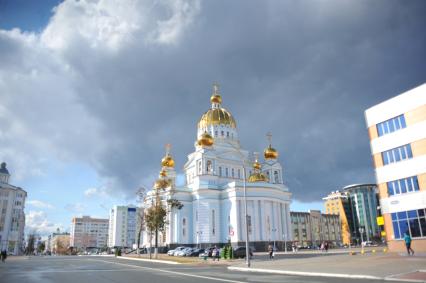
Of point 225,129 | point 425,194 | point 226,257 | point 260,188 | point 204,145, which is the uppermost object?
point 225,129

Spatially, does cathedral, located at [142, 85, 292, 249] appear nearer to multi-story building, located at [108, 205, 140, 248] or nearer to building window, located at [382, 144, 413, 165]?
building window, located at [382, 144, 413, 165]

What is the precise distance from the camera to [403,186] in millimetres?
31453

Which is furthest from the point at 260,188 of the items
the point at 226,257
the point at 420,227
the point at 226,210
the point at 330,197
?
the point at 330,197

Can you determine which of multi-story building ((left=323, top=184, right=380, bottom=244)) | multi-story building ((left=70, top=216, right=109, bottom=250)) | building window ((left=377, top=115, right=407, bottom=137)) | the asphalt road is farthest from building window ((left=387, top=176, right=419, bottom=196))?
multi-story building ((left=70, top=216, right=109, bottom=250))

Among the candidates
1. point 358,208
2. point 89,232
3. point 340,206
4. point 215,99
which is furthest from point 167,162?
point 89,232

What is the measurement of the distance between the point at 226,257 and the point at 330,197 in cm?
13022

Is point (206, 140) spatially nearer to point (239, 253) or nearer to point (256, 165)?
point (256, 165)

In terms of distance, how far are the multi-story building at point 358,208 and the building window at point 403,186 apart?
111 m

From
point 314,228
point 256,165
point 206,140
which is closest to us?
point 206,140

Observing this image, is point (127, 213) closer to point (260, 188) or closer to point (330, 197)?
point (330, 197)

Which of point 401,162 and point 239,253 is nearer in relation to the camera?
point 401,162

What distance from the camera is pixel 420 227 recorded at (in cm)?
2953

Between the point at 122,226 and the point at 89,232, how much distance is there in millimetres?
47608

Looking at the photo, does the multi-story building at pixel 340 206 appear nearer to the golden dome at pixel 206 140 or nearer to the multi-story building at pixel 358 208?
the multi-story building at pixel 358 208
